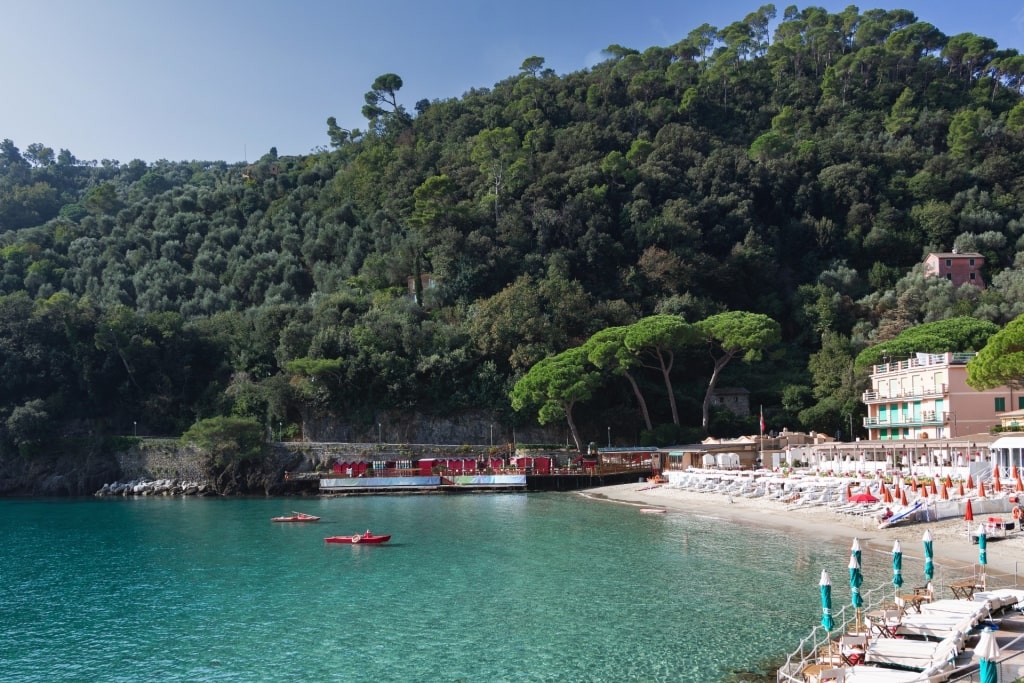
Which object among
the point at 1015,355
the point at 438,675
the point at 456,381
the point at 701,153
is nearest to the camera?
the point at 438,675

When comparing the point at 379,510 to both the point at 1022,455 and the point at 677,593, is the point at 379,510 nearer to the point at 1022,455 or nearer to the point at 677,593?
the point at 677,593

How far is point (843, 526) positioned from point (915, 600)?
53.3 ft

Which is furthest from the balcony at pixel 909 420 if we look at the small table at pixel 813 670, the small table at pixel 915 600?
the small table at pixel 813 670

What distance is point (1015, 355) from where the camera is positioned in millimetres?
40906

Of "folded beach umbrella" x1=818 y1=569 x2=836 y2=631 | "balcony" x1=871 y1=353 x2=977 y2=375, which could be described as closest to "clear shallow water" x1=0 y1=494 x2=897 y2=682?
"folded beach umbrella" x1=818 y1=569 x2=836 y2=631

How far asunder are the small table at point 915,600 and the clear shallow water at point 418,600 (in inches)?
91.9

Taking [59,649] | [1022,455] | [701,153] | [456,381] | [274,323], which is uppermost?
[701,153]

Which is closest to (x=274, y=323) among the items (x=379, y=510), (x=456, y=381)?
(x=456, y=381)

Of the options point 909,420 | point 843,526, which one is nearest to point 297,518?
point 843,526

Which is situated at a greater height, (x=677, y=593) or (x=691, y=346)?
(x=691, y=346)

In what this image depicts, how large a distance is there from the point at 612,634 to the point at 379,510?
94.3ft

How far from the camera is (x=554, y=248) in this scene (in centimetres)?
7712

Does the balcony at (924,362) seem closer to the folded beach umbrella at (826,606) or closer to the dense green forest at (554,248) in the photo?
the dense green forest at (554,248)

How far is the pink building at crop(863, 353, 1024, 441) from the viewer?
51.0 meters
